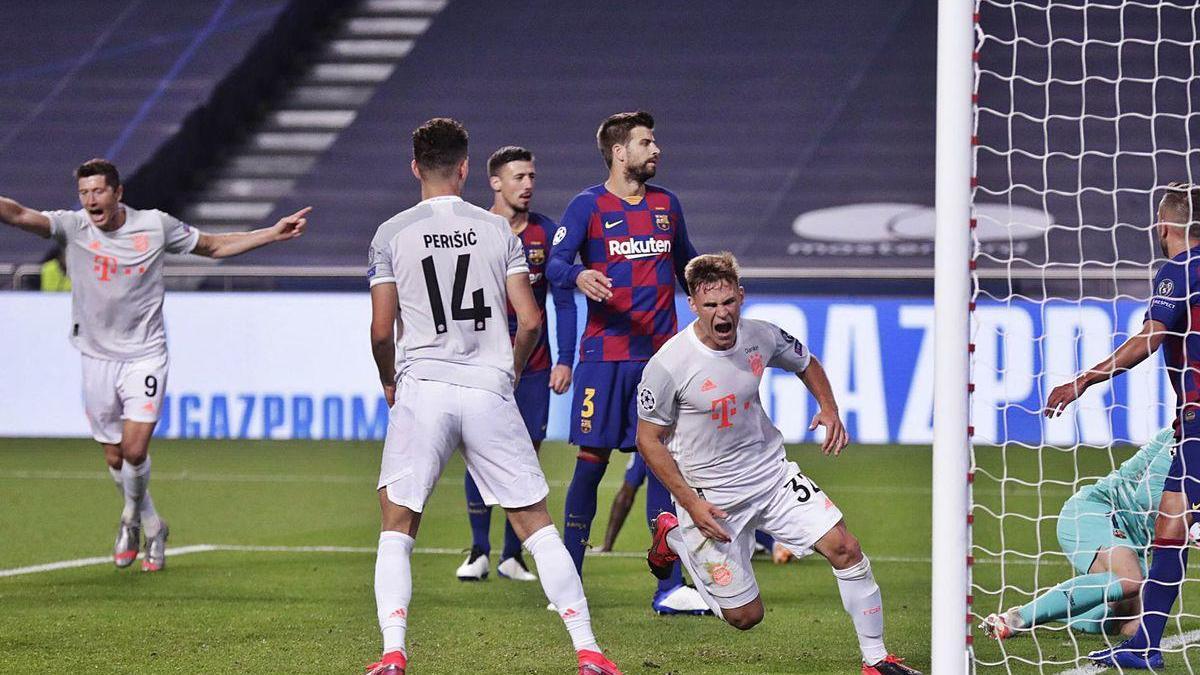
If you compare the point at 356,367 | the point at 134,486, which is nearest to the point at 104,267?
the point at 134,486

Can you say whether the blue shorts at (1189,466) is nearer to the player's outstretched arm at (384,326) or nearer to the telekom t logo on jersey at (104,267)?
the player's outstretched arm at (384,326)

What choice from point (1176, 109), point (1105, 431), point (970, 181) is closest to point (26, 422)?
point (1105, 431)

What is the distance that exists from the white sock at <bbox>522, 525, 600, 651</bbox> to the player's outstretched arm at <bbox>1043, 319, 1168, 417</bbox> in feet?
5.80

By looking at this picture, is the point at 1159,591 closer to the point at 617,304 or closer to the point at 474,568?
the point at 617,304

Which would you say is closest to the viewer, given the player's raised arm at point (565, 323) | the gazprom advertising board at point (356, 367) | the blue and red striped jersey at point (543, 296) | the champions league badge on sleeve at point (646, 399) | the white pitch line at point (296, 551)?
the champions league badge on sleeve at point (646, 399)

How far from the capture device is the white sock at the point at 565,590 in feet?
16.8

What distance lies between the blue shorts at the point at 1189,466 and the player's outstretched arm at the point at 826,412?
1209 millimetres

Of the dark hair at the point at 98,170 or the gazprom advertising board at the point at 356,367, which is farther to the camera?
the gazprom advertising board at the point at 356,367

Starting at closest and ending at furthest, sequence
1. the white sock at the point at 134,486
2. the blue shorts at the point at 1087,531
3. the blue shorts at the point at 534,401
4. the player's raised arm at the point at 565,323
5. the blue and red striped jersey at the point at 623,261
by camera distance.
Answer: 1. the blue shorts at the point at 1087,531
2. the blue and red striped jersey at the point at 623,261
3. the player's raised arm at the point at 565,323
4. the blue shorts at the point at 534,401
5. the white sock at the point at 134,486

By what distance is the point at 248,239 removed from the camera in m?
7.85

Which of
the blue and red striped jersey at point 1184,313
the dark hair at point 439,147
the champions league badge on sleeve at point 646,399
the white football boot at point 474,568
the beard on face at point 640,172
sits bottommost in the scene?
the white football boot at point 474,568

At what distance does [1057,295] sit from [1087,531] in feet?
33.2

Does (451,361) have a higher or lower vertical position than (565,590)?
higher

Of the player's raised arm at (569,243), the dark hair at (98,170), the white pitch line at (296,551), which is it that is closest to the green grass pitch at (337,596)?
the white pitch line at (296,551)
